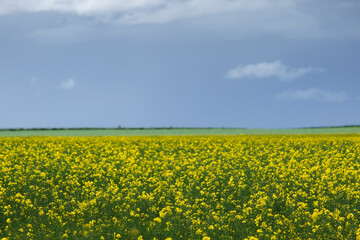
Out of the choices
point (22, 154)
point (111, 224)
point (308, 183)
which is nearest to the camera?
point (111, 224)

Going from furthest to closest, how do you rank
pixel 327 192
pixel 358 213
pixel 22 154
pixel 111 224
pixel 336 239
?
pixel 22 154, pixel 327 192, pixel 358 213, pixel 111 224, pixel 336 239

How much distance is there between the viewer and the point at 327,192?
1258 centimetres

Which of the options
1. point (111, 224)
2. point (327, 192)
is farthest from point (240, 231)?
point (327, 192)

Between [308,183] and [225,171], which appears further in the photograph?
[225,171]

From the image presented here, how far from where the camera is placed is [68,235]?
891 cm

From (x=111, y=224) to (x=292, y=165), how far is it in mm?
10258

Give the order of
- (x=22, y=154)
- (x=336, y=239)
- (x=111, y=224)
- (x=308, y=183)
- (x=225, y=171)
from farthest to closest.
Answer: (x=22, y=154)
(x=225, y=171)
(x=308, y=183)
(x=111, y=224)
(x=336, y=239)

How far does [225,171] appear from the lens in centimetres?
1625

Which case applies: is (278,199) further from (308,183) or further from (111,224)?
(111,224)

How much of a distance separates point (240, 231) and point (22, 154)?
1645 cm

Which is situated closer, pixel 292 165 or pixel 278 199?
pixel 278 199

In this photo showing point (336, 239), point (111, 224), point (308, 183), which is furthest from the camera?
point (308, 183)

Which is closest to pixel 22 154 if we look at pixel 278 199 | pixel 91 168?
pixel 91 168

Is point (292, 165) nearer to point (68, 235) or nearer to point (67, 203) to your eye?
point (67, 203)
